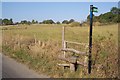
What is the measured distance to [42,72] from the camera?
10.0 meters

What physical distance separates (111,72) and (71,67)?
5.91 ft

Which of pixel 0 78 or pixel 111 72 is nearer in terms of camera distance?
pixel 111 72

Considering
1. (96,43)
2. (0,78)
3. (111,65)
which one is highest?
(96,43)

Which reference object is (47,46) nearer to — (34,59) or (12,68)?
(34,59)

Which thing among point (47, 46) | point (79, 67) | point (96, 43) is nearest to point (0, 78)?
point (79, 67)

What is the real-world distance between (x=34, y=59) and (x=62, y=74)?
3.18 m

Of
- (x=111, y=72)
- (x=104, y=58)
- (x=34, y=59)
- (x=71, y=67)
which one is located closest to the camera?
(x=111, y=72)

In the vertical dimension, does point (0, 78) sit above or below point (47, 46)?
below

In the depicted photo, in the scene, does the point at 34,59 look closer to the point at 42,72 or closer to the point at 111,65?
the point at 42,72

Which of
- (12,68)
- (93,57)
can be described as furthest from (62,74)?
(12,68)

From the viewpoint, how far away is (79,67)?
10.1 m

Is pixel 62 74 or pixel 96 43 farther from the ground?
pixel 96 43

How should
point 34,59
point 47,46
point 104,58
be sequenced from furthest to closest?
point 47,46
point 34,59
point 104,58

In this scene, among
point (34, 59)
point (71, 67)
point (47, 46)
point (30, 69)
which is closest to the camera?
point (71, 67)
